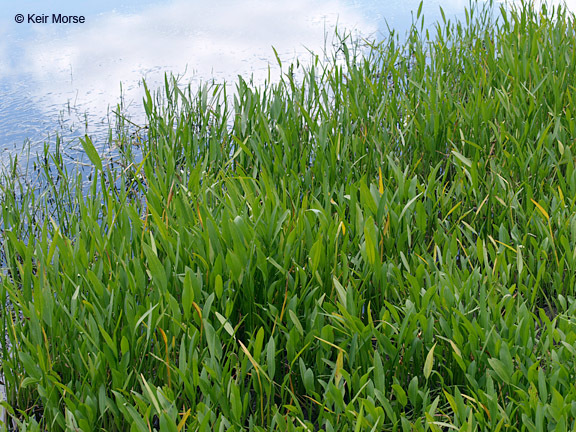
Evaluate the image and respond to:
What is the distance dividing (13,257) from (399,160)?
1.57 m

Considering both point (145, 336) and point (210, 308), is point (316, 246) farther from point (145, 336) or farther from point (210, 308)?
point (145, 336)

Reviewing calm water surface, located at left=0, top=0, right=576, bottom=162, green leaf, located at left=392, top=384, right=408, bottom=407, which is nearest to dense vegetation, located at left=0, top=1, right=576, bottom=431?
green leaf, located at left=392, top=384, right=408, bottom=407

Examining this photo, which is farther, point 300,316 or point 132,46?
point 132,46

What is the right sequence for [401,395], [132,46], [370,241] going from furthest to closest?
1. [132,46]
2. [370,241]
3. [401,395]

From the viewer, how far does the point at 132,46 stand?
5.46m

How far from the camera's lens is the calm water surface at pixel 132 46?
Result: 14.0 ft

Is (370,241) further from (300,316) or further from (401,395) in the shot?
(401,395)

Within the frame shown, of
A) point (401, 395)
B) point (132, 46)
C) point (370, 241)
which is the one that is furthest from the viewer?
point (132, 46)

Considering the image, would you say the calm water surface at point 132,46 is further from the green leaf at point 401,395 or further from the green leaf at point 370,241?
the green leaf at point 401,395

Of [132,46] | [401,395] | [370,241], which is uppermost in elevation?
[132,46]

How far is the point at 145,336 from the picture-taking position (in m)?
1.71

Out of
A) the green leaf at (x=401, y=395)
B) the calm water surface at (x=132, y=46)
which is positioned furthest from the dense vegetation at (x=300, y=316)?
the calm water surface at (x=132, y=46)

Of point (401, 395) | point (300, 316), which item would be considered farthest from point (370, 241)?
point (401, 395)

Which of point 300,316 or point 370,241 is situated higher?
point 370,241
